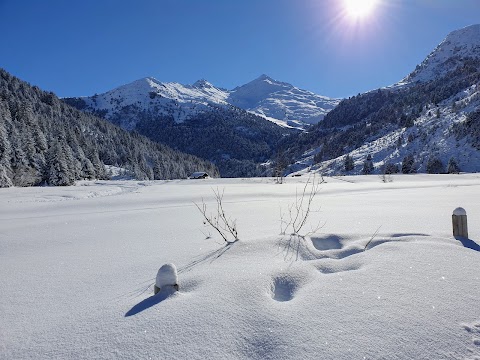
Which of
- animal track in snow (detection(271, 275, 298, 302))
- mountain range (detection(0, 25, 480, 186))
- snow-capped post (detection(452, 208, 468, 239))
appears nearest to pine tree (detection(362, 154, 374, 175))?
mountain range (detection(0, 25, 480, 186))

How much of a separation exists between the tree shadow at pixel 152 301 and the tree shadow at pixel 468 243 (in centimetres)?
294

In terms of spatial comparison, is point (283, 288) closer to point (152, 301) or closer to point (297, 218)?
point (152, 301)

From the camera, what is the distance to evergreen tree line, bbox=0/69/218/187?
113ft

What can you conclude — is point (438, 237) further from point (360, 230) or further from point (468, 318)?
point (468, 318)

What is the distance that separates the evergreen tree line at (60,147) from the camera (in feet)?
113

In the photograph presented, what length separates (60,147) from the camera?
35938 millimetres

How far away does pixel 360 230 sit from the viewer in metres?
3.87

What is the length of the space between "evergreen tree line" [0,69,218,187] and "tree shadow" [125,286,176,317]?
93.4 ft

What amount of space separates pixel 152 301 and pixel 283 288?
37.7 inches

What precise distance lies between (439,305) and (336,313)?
0.68m

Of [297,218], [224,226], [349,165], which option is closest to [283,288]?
[224,226]

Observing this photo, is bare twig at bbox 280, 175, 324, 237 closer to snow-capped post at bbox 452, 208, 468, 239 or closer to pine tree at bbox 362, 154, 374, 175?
snow-capped post at bbox 452, 208, 468, 239

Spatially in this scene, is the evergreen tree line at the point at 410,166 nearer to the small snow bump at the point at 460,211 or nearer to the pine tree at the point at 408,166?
the pine tree at the point at 408,166

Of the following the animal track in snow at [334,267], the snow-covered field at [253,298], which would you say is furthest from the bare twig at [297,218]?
the animal track in snow at [334,267]
